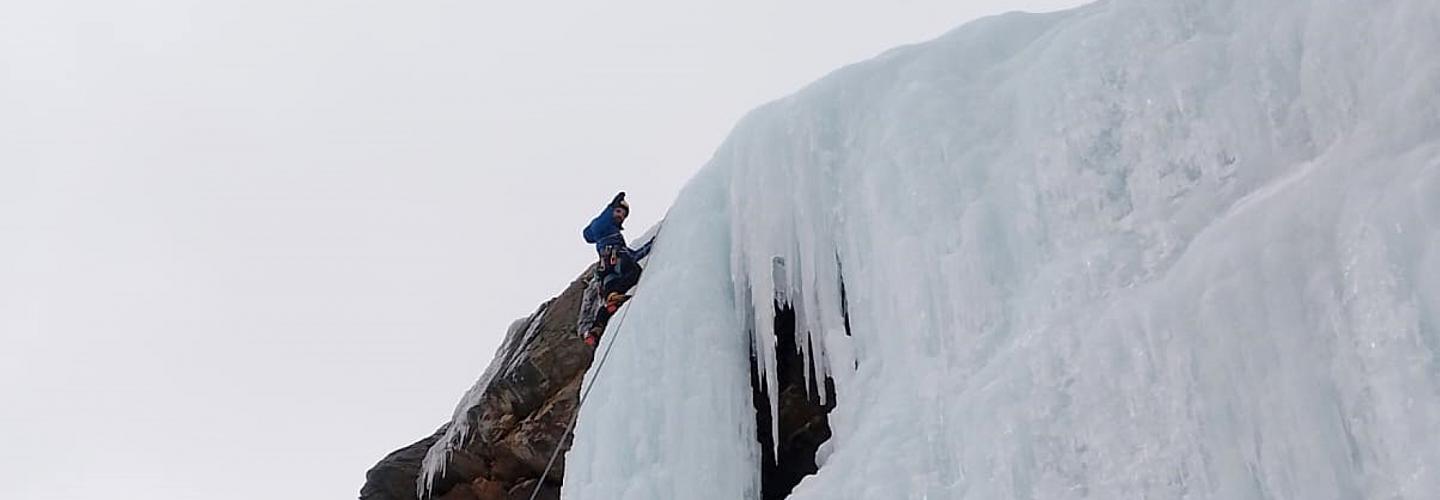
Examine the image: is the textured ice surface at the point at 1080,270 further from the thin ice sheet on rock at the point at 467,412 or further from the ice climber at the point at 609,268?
the thin ice sheet on rock at the point at 467,412

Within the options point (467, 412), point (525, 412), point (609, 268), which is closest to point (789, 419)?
point (609, 268)

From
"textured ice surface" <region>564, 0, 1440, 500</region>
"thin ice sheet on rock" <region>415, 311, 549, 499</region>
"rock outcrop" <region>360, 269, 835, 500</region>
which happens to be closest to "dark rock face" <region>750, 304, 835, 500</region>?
"textured ice surface" <region>564, 0, 1440, 500</region>

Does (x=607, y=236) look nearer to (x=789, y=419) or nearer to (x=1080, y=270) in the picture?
(x=789, y=419)

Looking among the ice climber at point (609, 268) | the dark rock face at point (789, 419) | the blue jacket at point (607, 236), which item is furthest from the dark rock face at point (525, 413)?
the dark rock face at point (789, 419)

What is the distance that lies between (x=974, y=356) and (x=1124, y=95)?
117 centimetres

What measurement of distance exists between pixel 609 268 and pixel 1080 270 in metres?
3.49

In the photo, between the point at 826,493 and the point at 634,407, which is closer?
the point at 826,493

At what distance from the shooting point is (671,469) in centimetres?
620

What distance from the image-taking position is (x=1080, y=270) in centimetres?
471

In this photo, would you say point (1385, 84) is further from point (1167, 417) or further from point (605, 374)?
point (605, 374)

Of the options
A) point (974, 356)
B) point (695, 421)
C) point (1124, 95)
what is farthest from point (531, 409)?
point (1124, 95)

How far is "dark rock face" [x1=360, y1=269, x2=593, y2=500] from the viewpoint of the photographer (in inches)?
322

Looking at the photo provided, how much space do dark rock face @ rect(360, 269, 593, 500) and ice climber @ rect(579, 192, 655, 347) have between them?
44cm

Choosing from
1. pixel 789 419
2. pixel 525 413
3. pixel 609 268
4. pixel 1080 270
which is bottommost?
pixel 789 419
